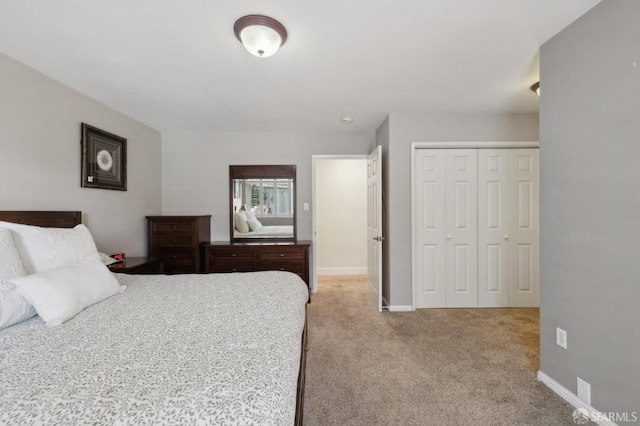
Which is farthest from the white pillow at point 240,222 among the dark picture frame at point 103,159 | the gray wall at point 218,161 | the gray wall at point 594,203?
the gray wall at point 594,203

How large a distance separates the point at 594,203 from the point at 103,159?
13.1ft

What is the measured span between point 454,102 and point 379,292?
2210 millimetres

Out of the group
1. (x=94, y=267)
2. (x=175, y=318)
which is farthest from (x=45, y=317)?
(x=175, y=318)

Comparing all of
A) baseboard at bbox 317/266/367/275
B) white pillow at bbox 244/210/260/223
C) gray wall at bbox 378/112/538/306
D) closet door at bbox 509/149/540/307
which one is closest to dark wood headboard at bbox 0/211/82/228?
white pillow at bbox 244/210/260/223

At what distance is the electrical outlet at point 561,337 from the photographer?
5.55 feet

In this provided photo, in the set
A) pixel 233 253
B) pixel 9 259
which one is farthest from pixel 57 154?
pixel 233 253

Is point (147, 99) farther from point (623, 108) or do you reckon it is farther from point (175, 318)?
point (623, 108)

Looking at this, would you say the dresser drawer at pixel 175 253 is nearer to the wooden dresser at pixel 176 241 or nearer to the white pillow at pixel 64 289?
the wooden dresser at pixel 176 241

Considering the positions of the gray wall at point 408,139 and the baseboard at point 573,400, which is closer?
the baseboard at point 573,400

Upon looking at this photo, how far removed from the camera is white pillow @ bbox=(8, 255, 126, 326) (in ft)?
4.02

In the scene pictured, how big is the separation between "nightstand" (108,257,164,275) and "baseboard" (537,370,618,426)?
3.43 metres

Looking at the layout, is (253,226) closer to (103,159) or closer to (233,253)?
(233,253)

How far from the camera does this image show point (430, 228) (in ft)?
10.6

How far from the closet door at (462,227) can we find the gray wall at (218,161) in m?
1.28
